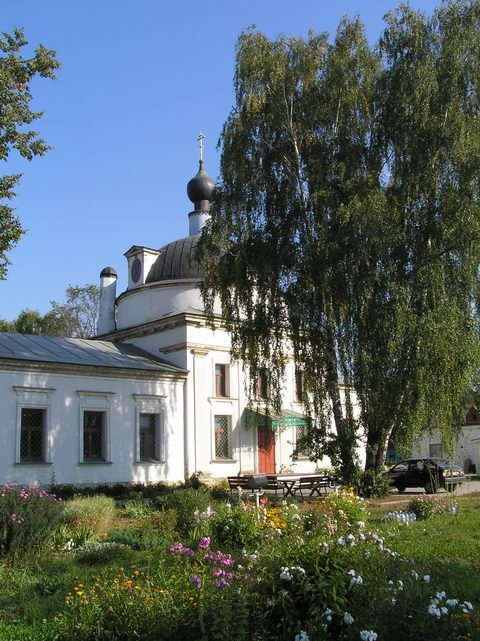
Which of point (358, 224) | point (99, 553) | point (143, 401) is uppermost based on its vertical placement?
point (358, 224)

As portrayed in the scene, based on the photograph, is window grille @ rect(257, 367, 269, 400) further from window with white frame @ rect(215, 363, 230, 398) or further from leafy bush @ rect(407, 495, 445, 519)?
window with white frame @ rect(215, 363, 230, 398)

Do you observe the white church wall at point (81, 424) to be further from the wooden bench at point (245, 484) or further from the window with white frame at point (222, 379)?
the wooden bench at point (245, 484)

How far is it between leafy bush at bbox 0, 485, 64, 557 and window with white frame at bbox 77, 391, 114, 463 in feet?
48.4

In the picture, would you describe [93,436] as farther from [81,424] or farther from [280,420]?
[280,420]

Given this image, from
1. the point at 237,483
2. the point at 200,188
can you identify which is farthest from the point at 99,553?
the point at 200,188

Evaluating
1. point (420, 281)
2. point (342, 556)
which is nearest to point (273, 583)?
point (342, 556)

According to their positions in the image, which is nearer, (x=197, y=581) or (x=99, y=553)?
(x=197, y=581)

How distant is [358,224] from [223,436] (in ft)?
47.1

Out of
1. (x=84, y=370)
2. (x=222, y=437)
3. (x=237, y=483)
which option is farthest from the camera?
(x=222, y=437)

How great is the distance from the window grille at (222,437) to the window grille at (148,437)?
3148 millimetres

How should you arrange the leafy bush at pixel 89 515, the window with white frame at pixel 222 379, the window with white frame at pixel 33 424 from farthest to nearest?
the window with white frame at pixel 222 379, the window with white frame at pixel 33 424, the leafy bush at pixel 89 515

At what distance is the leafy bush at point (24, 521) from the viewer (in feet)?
31.1

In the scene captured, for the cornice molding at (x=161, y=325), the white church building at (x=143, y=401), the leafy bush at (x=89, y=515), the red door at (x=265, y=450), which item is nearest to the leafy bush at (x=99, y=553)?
the leafy bush at (x=89, y=515)

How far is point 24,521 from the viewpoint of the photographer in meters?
9.64
